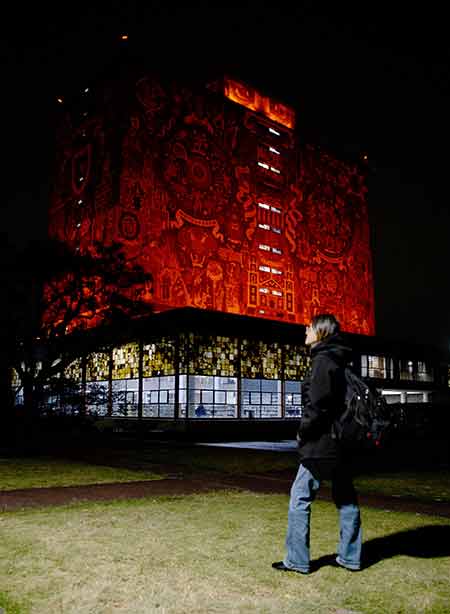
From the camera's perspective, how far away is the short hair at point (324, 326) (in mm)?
5227

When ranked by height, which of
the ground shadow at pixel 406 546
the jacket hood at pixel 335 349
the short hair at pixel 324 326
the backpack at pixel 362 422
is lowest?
the ground shadow at pixel 406 546

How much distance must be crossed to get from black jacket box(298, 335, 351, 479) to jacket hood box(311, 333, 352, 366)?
0.06 meters

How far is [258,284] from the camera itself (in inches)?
2645

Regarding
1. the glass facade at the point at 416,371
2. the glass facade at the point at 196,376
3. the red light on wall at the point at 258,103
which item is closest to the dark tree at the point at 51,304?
the glass facade at the point at 196,376

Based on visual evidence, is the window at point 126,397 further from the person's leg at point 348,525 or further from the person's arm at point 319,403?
the person's arm at point 319,403

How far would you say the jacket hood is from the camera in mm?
4977

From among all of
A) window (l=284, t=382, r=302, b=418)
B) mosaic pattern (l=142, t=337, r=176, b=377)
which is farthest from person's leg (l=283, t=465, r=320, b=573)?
window (l=284, t=382, r=302, b=418)

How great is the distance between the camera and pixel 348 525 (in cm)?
511

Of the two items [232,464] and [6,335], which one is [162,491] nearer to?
[232,464]

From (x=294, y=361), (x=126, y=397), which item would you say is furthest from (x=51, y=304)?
(x=294, y=361)

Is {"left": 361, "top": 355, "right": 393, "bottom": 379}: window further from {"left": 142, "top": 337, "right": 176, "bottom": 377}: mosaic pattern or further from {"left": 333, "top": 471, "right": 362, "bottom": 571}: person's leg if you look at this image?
{"left": 333, "top": 471, "right": 362, "bottom": 571}: person's leg

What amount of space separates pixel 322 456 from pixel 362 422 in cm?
43

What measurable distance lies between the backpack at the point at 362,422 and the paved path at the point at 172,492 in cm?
415

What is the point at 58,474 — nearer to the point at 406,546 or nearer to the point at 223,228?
the point at 406,546
